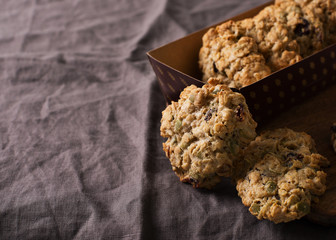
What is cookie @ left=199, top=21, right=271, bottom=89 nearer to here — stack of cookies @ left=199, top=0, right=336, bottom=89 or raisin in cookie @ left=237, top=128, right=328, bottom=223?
stack of cookies @ left=199, top=0, right=336, bottom=89

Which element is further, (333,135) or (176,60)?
(176,60)

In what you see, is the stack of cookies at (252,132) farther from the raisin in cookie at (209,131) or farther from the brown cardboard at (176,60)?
the brown cardboard at (176,60)

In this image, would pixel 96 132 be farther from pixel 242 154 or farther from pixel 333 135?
pixel 333 135

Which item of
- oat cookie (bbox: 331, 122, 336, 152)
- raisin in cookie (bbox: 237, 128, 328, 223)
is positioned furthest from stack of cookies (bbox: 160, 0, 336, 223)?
oat cookie (bbox: 331, 122, 336, 152)

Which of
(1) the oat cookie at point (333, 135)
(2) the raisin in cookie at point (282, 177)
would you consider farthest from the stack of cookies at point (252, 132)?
(1) the oat cookie at point (333, 135)

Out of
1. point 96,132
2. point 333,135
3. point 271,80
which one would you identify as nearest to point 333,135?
point 333,135
